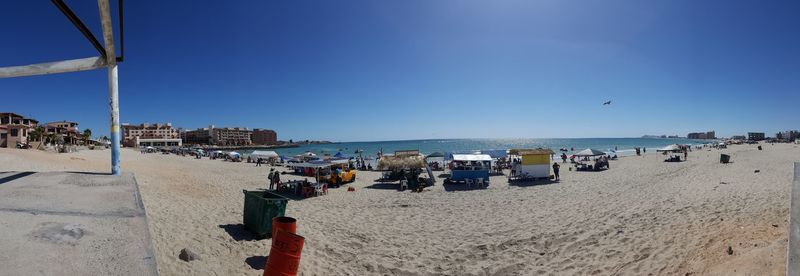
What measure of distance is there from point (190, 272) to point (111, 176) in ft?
21.0

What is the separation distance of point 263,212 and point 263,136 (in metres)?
161

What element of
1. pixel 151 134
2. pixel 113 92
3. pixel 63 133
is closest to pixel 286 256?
pixel 113 92

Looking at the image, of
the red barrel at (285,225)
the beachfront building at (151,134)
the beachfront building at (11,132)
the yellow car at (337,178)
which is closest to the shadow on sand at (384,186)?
the yellow car at (337,178)

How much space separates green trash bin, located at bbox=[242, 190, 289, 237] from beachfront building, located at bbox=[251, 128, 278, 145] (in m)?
157

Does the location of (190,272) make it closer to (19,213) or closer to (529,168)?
(19,213)

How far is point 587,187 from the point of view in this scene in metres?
16.0

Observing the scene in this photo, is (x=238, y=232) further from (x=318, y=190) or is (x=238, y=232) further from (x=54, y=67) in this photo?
(x=318, y=190)

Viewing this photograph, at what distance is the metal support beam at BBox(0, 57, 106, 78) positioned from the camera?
8711 mm

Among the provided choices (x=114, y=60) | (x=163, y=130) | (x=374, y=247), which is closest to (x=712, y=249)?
(x=374, y=247)

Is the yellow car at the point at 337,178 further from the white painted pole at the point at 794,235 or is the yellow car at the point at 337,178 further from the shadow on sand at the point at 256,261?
the white painted pole at the point at 794,235

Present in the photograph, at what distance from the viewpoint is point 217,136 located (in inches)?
5354

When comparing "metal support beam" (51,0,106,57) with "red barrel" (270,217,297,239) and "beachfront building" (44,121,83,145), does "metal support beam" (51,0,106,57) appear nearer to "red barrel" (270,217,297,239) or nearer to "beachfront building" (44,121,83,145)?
"red barrel" (270,217,297,239)

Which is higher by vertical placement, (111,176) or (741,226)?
(111,176)

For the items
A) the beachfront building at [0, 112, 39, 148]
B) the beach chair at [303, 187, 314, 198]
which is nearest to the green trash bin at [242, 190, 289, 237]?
the beach chair at [303, 187, 314, 198]
